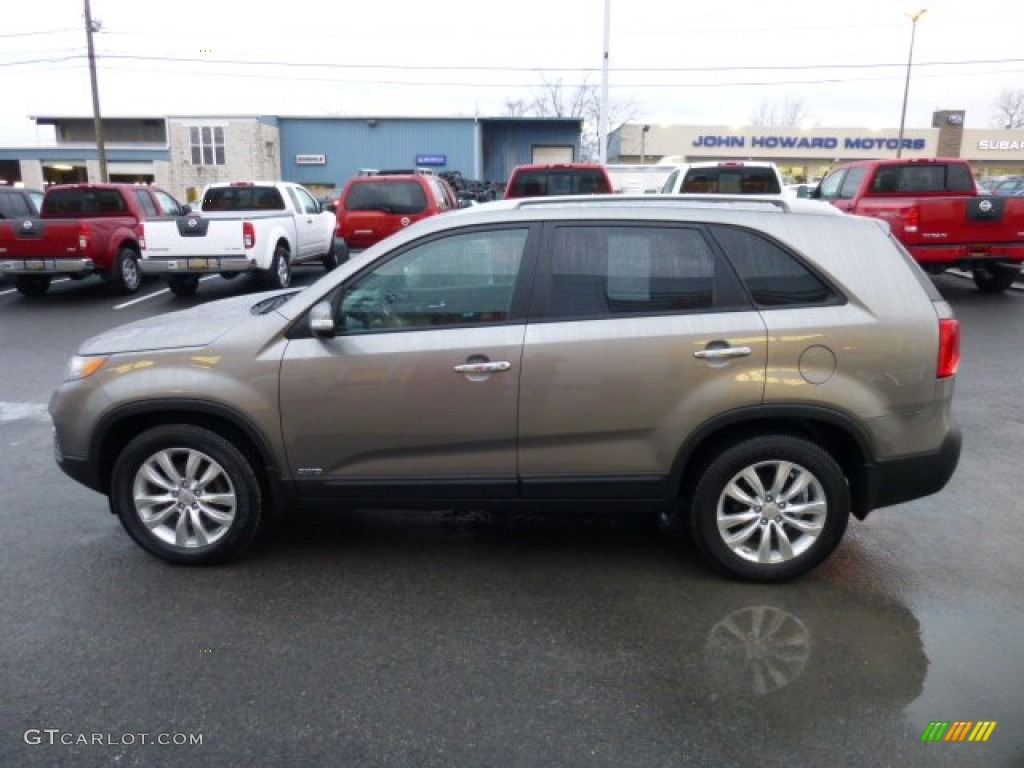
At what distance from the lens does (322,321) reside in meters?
3.96

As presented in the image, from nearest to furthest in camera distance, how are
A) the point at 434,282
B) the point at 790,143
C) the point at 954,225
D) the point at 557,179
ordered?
the point at 434,282 < the point at 954,225 < the point at 557,179 < the point at 790,143

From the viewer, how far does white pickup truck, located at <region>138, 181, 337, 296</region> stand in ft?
42.8

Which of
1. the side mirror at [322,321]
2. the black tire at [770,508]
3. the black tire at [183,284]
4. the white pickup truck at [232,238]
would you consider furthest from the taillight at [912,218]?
the black tire at [183,284]

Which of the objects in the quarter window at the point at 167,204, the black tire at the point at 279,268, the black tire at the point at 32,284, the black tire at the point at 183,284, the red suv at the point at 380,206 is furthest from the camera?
the quarter window at the point at 167,204

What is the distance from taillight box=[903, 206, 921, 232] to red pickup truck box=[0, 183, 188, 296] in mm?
11227

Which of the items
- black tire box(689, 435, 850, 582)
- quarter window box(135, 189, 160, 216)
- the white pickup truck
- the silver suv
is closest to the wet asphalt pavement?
black tire box(689, 435, 850, 582)

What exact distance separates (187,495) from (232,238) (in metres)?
9.55

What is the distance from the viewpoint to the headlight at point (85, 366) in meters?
4.23

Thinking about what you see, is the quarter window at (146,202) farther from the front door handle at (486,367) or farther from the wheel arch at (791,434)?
the wheel arch at (791,434)

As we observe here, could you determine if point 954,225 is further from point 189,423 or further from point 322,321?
point 189,423

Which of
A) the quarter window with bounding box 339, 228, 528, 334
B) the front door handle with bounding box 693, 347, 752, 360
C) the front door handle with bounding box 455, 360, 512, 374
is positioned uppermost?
the quarter window with bounding box 339, 228, 528, 334

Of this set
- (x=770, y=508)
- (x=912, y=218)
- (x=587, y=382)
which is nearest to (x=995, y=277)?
(x=912, y=218)

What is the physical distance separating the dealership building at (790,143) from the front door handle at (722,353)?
189 feet

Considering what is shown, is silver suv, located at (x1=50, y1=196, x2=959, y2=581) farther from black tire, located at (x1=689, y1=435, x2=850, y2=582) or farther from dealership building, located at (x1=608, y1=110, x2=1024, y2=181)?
dealership building, located at (x1=608, y1=110, x2=1024, y2=181)
